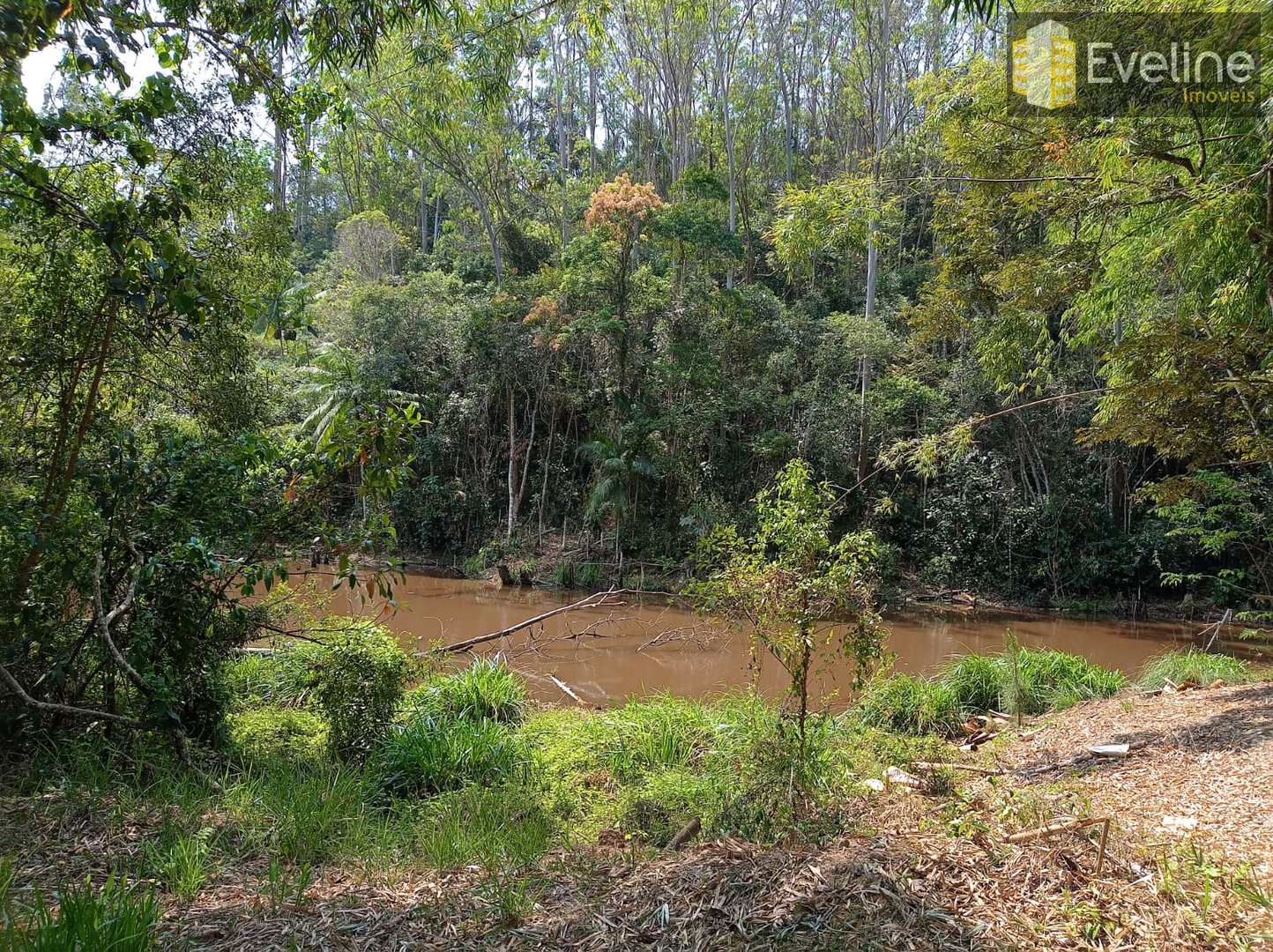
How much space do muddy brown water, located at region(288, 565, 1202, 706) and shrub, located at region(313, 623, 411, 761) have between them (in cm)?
134

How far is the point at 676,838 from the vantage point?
11.3 feet

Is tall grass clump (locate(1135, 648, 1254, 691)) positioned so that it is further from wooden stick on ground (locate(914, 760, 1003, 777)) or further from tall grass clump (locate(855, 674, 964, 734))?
wooden stick on ground (locate(914, 760, 1003, 777))

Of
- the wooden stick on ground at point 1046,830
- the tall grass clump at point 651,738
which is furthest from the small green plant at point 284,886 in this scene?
the wooden stick on ground at point 1046,830

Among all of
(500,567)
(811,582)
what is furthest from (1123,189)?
(500,567)

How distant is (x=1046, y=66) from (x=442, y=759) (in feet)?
22.6

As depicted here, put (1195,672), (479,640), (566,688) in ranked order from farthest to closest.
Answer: (479,640)
(566,688)
(1195,672)

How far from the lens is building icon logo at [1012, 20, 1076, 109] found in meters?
5.74

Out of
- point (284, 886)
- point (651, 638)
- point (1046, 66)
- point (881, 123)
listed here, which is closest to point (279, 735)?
point (284, 886)

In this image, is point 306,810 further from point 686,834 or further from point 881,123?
point 881,123

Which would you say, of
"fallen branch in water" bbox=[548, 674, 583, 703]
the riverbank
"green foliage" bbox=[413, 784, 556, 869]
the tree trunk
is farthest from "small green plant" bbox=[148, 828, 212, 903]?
the tree trunk

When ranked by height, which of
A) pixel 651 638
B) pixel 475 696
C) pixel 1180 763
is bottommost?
pixel 651 638

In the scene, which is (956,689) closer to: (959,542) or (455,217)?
(959,542)

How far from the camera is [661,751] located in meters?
5.29

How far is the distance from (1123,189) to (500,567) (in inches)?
519
